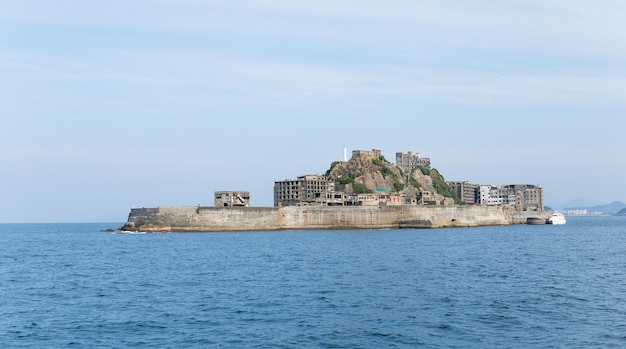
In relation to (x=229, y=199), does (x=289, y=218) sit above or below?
below

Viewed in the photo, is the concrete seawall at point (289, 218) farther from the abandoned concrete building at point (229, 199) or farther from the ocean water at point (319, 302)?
the ocean water at point (319, 302)

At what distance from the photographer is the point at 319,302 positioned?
41.7 metres

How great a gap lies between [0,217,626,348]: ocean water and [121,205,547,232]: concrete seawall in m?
64.3

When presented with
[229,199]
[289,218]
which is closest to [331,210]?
[289,218]

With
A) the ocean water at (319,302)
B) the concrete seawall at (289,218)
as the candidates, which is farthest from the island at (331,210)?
the ocean water at (319,302)

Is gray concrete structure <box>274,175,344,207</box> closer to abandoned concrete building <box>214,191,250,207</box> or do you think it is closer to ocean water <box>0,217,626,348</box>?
abandoned concrete building <box>214,191,250,207</box>

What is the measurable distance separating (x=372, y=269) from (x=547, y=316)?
25267mm

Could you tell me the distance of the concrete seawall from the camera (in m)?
138

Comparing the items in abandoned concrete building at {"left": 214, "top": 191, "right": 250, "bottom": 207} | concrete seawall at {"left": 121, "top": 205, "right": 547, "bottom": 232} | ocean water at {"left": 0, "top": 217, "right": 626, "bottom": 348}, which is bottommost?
ocean water at {"left": 0, "top": 217, "right": 626, "bottom": 348}

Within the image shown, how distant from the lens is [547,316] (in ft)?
119

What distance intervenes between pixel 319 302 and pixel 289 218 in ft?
342

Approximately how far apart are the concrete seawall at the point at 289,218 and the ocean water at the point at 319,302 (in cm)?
6434

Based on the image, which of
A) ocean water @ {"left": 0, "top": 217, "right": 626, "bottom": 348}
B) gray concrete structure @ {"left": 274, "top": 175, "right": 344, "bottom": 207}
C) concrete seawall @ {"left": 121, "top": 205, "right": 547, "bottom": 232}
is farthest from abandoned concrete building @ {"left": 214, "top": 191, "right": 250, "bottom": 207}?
ocean water @ {"left": 0, "top": 217, "right": 626, "bottom": 348}

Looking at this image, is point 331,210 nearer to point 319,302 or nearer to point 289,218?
point 289,218
